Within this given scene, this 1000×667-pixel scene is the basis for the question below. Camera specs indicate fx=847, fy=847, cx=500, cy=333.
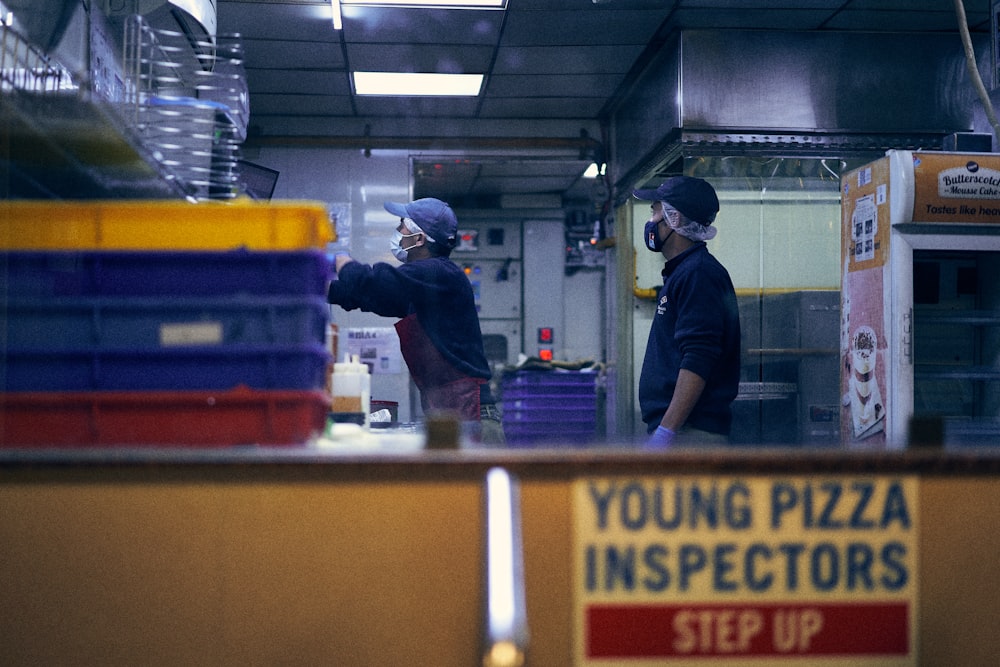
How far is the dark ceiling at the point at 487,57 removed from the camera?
15.7 ft

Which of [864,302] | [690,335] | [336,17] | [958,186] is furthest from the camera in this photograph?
[336,17]

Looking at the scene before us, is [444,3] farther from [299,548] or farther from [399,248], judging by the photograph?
[299,548]

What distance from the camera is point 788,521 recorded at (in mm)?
1274

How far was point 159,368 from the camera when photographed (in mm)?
1356

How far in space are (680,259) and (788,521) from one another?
1.73 m

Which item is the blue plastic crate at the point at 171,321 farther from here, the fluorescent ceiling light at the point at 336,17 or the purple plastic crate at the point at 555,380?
the purple plastic crate at the point at 555,380

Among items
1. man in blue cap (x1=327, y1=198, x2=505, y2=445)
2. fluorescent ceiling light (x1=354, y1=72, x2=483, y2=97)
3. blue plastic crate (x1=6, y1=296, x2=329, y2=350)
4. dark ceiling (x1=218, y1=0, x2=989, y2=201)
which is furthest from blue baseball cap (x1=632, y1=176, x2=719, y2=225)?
fluorescent ceiling light (x1=354, y1=72, x2=483, y2=97)

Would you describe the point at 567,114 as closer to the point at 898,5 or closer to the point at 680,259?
the point at 898,5

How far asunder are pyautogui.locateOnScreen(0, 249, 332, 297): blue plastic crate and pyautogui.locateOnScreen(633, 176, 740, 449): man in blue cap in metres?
1.52

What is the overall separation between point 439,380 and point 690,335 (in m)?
0.95

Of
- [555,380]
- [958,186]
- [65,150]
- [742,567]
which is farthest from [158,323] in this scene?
[555,380]

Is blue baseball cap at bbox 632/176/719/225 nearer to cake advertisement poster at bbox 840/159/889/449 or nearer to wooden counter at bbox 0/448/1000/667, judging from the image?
cake advertisement poster at bbox 840/159/889/449

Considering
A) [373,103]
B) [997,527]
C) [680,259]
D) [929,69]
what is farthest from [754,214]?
[997,527]

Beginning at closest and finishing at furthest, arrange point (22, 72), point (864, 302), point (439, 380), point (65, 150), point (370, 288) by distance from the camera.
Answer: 1. point (65, 150)
2. point (22, 72)
3. point (370, 288)
4. point (439, 380)
5. point (864, 302)
